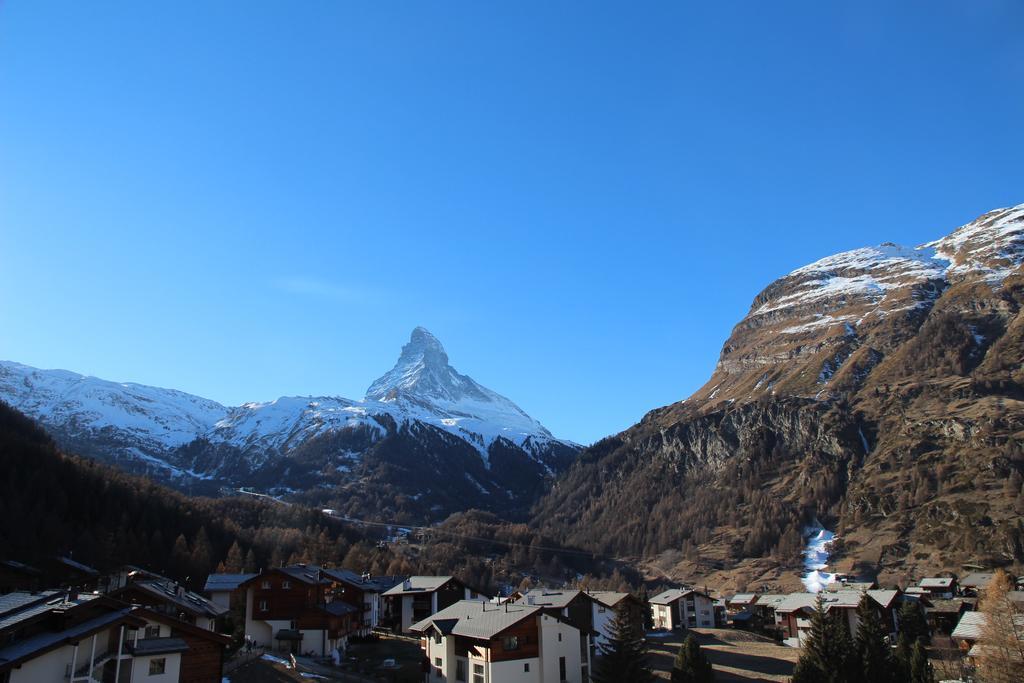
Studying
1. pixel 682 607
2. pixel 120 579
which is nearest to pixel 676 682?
pixel 120 579

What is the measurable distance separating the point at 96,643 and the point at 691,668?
142 ft

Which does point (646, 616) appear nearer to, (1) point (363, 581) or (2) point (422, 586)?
(2) point (422, 586)

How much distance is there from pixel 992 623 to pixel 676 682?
2439cm

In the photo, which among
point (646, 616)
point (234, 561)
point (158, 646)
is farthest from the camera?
point (234, 561)

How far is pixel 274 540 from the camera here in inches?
7741

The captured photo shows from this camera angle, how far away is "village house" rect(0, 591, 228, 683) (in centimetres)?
3550

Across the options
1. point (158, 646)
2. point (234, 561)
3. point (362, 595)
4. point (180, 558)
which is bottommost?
point (158, 646)

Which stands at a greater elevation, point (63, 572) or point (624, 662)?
point (63, 572)

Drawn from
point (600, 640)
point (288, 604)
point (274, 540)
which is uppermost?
point (274, 540)

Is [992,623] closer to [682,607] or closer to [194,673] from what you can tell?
[194,673]

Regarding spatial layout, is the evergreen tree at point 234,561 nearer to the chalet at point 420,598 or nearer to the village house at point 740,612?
the chalet at point 420,598

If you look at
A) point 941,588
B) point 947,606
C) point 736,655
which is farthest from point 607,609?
point 941,588

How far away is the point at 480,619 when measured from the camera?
63594 millimetres

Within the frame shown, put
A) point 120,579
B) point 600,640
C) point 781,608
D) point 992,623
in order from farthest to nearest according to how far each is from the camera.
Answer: point 781,608, point 600,640, point 120,579, point 992,623
